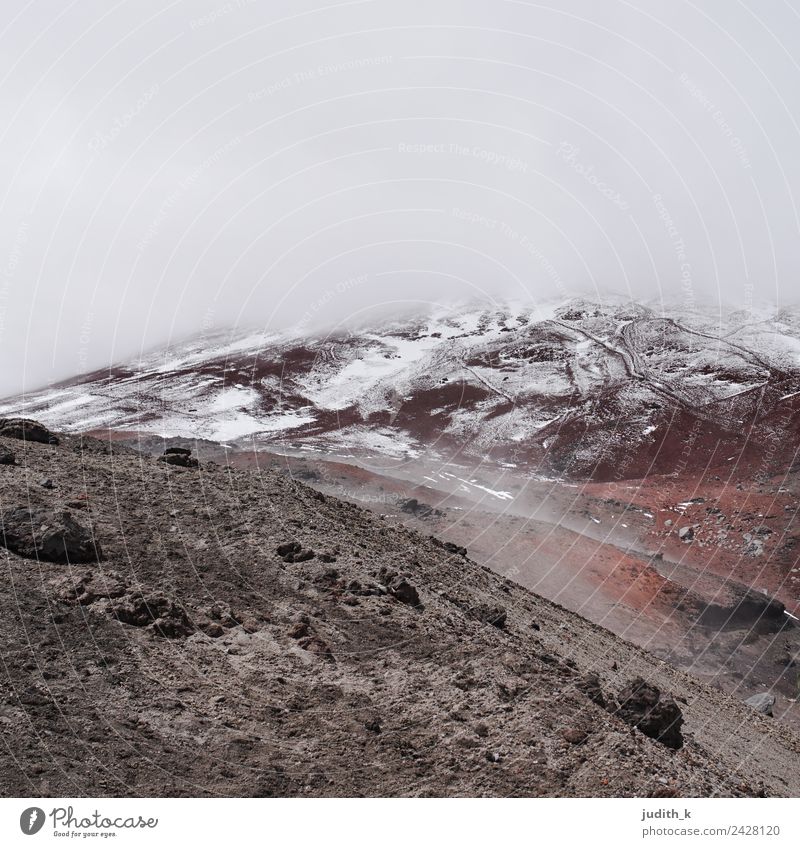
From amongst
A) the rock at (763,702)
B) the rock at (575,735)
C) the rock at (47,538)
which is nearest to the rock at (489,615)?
the rock at (575,735)

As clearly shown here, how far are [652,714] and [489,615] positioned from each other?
382cm

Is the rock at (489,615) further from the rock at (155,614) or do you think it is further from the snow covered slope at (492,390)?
the snow covered slope at (492,390)

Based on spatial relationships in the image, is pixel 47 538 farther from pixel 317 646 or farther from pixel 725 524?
pixel 725 524

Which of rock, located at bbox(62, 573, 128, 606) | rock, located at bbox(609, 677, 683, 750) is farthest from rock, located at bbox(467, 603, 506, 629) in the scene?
rock, located at bbox(62, 573, 128, 606)

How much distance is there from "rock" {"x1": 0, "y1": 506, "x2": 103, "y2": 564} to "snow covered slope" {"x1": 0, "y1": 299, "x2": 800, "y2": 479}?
3852cm

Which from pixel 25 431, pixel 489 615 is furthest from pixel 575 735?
pixel 25 431

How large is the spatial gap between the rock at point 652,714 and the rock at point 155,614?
722cm

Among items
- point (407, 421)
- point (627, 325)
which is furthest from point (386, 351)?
point (627, 325)

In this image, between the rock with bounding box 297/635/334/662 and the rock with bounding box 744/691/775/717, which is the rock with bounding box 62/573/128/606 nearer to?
the rock with bounding box 297/635/334/662

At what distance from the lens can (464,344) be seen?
76.7 metres

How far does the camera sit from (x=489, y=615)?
40.2 feet

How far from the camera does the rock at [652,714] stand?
902 centimetres

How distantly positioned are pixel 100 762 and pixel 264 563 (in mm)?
5200

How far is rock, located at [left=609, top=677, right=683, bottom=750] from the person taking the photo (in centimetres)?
902
